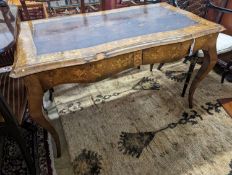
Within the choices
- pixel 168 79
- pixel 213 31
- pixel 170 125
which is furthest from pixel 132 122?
pixel 213 31

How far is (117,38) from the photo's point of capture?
1.16 meters

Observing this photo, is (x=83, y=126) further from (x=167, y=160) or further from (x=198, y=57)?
(x=198, y=57)

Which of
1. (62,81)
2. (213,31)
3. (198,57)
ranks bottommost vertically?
(198,57)

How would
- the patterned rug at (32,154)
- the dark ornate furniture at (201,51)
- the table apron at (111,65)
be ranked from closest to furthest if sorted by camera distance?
the table apron at (111,65), the patterned rug at (32,154), the dark ornate furniture at (201,51)

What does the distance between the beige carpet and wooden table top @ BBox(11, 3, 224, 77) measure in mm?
726

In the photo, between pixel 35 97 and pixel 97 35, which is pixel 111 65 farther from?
pixel 35 97

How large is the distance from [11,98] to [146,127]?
38.4 inches

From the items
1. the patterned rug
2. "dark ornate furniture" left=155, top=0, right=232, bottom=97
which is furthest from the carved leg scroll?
"dark ornate furniture" left=155, top=0, right=232, bottom=97

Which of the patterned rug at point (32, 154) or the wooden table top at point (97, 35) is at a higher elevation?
the wooden table top at point (97, 35)

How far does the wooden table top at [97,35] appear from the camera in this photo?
0.99m

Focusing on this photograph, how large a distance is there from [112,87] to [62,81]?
102cm

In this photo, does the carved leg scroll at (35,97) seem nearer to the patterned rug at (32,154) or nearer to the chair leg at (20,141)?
the chair leg at (20,141)

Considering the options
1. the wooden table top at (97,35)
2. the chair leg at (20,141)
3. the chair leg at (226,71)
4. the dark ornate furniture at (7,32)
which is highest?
Answer: the dark ornate furniture at (7,32)

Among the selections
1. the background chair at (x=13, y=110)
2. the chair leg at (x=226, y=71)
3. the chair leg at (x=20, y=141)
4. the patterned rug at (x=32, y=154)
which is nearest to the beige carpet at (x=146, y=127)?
the chair leg at (x=226, y=71)
